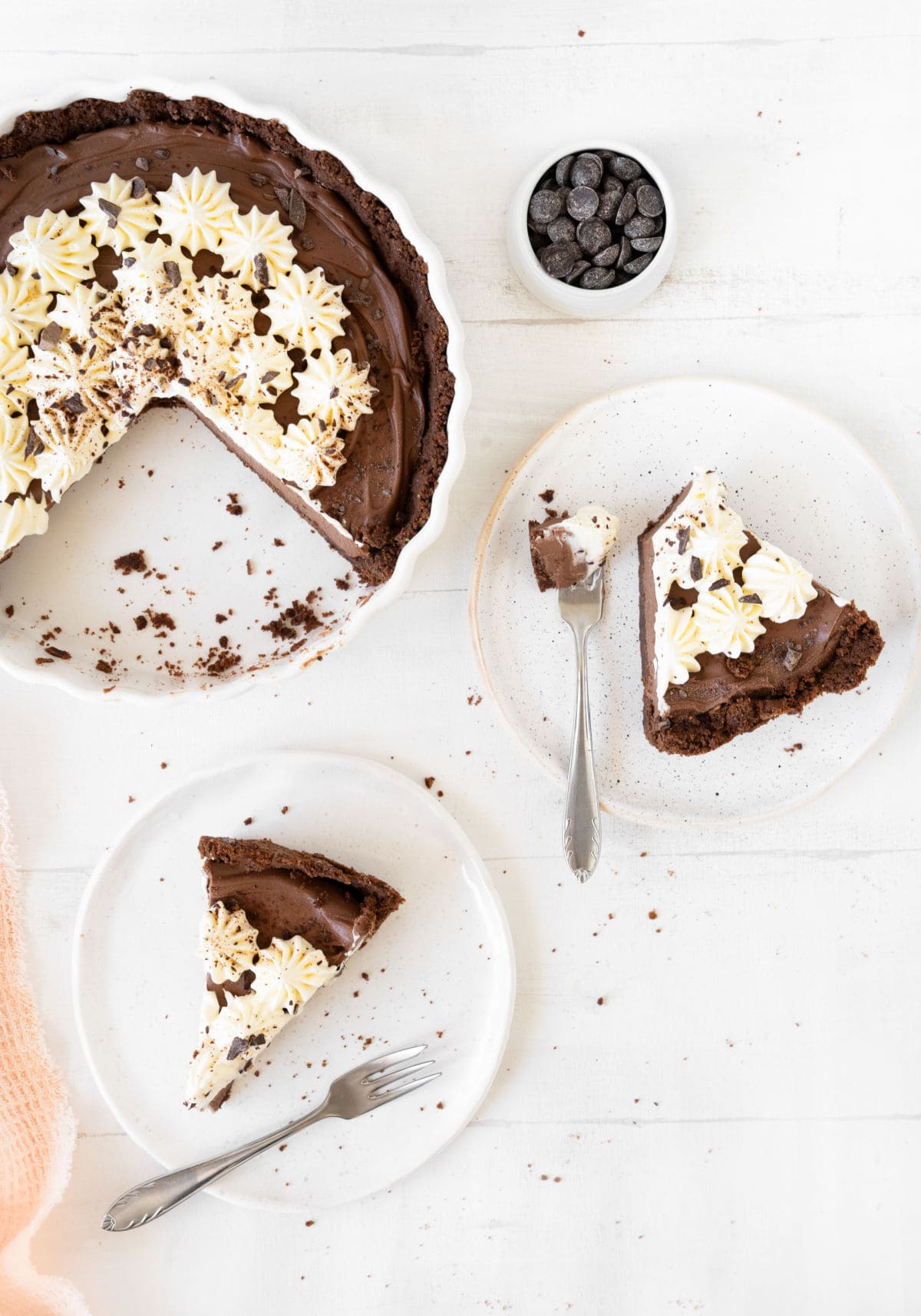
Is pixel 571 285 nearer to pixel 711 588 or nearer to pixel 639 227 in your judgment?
pixel 639 227

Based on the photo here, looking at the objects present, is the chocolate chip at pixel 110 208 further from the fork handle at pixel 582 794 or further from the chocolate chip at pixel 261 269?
the fork handle at pixel 582 794

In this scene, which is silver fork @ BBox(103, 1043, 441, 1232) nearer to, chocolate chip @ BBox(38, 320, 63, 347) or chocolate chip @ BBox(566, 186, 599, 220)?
chocolate chip @ BBox(38, 320, 63, 347)

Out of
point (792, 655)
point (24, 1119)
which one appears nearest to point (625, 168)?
point (792, 655)

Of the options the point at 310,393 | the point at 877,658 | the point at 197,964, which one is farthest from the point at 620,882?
the point at 310,393

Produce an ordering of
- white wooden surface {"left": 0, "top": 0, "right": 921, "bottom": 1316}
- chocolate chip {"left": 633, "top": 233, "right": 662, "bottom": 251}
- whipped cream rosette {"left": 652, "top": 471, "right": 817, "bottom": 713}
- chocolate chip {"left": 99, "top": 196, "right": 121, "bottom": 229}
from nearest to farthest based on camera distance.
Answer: chocolate chip {"left": 99, "top": 196, "right": 121, "bottom": 229} → whipped cream rosette {"left": 652, "top": 471, "right": 817, "bottom": 713} → chocolate chip {"left": 633, "top": 233, "right": 662, "bottom": 251} → white wooden surface {"left": 0, "top": 0, "right": 921, "bottom": 1316}

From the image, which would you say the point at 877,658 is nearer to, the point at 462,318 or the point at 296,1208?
the point at 462,318

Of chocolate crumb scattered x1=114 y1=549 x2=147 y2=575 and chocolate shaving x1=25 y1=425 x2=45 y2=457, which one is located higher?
chocolate shaving x1=25 y1=425 x2=45 y2=457

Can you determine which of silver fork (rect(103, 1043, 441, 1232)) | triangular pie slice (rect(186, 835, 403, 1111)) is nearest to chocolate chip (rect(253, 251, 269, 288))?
triangular pie slice (rect(186, 835, 403, 1111))
